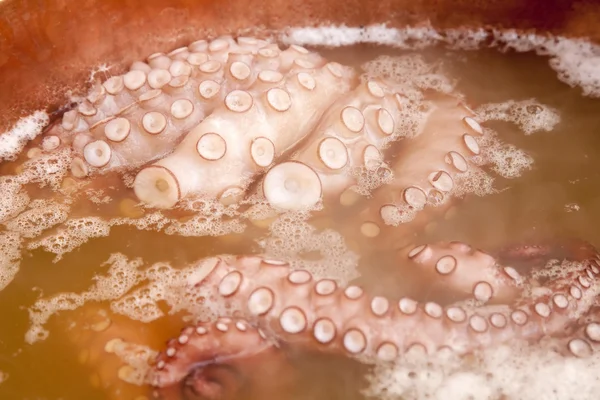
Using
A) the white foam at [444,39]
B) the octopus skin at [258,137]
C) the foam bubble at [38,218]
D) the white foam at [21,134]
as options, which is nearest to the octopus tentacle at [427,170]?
the octopus skin at [258,137]

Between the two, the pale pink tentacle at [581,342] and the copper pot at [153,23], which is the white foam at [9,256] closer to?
the copper pot at [153,23]

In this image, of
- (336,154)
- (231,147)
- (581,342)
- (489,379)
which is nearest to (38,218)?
(231,147)

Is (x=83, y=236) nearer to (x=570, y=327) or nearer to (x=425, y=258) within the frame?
(x=425, y=258)

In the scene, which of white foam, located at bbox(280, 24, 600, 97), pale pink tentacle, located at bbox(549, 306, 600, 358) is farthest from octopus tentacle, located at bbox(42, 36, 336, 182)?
pale pink tentacle, located at bbox(549, 306, 600, 358)

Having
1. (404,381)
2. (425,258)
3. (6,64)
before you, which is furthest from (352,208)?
(6,64)

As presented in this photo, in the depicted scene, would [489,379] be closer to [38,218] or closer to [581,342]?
[581,342]

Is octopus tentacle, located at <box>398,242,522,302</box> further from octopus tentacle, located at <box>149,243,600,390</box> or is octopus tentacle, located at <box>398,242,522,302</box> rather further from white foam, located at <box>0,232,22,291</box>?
white foam, located at <box>0,232,22,291</box>
